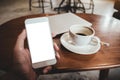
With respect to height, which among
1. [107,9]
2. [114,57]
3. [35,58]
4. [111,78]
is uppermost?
[35,58]

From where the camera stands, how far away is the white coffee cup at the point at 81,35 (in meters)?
0.75

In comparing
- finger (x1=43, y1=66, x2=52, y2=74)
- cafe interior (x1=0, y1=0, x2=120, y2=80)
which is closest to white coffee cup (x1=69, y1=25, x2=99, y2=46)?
finger (x1=43, y1=66, x2=52, y2=74)

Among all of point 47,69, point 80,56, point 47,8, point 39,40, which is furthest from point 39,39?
point 47,8

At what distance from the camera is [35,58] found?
53 centimetres

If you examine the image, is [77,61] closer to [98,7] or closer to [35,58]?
[35,58]

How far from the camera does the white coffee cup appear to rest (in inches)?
29.6

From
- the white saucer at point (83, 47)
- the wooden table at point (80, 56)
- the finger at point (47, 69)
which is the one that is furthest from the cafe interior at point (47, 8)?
the finger at point (47, 69)

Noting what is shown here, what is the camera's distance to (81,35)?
0.79 metres

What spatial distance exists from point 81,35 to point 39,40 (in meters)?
0.32

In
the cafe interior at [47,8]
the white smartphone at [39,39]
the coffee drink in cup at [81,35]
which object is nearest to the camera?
the white smartphone at [39,39]

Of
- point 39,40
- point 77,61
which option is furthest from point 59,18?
point 39,40

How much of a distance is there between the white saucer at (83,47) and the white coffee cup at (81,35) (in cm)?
2

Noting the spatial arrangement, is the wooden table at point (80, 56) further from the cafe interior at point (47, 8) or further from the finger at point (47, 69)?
the cafe interior at point (47, 8)

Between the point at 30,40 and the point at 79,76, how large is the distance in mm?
1058
